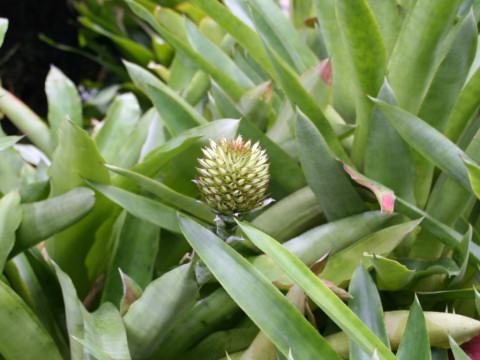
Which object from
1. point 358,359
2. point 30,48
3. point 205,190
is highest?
point 30,48

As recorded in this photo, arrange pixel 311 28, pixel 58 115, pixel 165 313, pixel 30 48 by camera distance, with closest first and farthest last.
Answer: pixel 165 313 → pixel 58 115 → pixel 311 28 → pixel 30 48

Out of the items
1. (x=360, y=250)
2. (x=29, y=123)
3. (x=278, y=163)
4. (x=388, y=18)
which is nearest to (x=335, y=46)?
(x=388, y=18)

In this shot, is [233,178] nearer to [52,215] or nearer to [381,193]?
[381,193]

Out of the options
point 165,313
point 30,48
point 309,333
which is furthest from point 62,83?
point 30,48

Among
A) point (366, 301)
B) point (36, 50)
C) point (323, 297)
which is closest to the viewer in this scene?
point (323, 297)

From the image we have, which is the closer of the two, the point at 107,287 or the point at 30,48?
the point at 107,287

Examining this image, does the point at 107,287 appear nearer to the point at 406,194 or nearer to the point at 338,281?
the point at 338,281
